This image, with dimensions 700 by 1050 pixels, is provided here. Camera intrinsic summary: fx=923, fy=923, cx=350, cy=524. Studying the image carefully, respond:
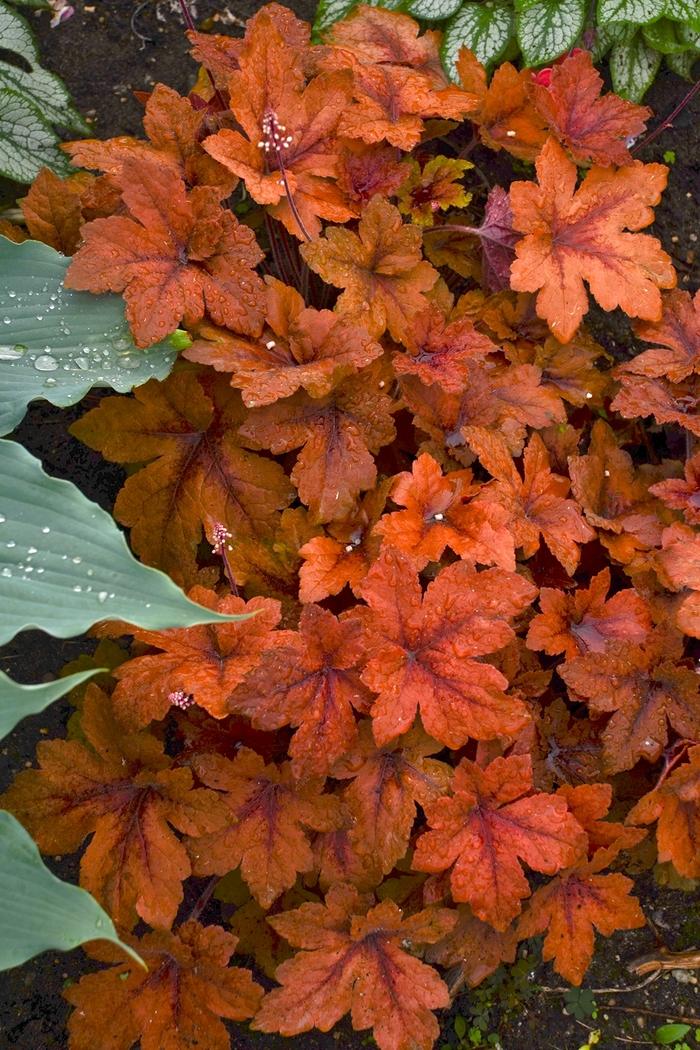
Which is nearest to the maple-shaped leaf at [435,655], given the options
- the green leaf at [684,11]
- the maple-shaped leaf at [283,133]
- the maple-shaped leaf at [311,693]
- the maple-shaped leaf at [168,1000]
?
the maple-shaped leaf at [311,693]

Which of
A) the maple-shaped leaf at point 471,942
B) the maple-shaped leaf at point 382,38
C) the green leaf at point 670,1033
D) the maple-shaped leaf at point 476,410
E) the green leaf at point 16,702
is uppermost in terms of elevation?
the maple-shaped leaf at point 382,38

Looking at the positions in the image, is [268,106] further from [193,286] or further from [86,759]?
[86,759]

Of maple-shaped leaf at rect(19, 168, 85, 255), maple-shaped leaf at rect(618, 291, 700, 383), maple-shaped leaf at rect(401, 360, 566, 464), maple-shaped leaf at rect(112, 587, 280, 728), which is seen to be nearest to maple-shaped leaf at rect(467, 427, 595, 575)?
maple-shaped leaf at rect(401, 360, 566, 464)

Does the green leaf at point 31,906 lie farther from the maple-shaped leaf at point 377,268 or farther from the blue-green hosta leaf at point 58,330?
the maple-shaped leaf at point 377,268

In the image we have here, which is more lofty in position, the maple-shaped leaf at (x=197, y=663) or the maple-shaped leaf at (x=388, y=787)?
the maple-shaped leaf at (x=197, y=663)

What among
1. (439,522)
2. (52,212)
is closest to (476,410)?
(439,522)

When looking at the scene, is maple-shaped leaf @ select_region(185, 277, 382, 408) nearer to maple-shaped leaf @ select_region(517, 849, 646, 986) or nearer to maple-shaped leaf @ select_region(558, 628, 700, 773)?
maple-shaped leaf @ select_region(558, 628, 700, 773)

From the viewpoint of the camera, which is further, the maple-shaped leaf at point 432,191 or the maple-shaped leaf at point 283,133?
the maple-shaped leaf at point 432,191
